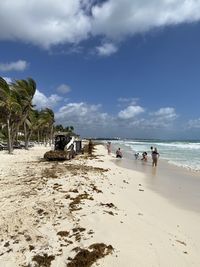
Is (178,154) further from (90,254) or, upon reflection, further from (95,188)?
(90,254)

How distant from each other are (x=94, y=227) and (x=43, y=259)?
1.85 m

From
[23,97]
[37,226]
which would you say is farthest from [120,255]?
[23,97]

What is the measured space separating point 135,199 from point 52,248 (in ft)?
18.2

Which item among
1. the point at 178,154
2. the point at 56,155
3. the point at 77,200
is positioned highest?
the point at 56,155

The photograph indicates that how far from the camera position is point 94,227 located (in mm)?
7242

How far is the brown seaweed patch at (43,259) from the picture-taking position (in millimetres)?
5473

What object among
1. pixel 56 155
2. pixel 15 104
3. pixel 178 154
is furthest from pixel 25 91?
pixel 178 154

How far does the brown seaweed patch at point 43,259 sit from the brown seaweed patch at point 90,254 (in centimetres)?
36

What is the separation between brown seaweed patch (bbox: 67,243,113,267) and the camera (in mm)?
5477

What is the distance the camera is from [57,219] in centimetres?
783

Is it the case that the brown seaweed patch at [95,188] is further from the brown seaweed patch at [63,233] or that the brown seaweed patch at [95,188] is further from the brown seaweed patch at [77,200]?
the brown seaweed patch at [63,233]

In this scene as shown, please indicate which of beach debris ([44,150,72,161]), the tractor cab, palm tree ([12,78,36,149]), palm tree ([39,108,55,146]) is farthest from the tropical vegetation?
beach debris ([44,150,72,161])

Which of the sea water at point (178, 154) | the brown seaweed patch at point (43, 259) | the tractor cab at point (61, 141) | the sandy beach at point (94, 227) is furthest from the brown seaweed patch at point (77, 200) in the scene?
the tractor cab at point (61, 141)

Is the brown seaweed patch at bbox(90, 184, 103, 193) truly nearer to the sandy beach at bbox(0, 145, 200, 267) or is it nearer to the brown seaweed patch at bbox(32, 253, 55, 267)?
the sandy beach at bbox(0, 145, 200, 267)
